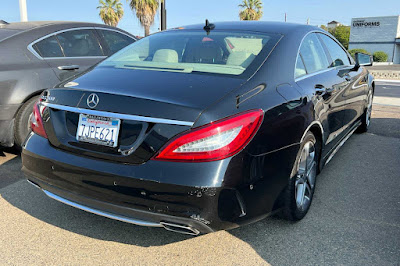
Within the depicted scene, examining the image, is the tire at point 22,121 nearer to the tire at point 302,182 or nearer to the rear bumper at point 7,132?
the rear bumper at point 7,132

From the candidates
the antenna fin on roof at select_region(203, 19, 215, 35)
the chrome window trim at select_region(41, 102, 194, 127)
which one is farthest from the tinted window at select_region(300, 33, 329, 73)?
the chrome window trim at select_region(41, 102, 194, 127)

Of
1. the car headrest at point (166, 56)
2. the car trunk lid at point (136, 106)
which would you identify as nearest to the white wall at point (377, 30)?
the car headrest at point (166, 56)

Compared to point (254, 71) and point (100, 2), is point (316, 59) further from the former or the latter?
point (100, 2)

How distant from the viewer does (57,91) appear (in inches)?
97.2

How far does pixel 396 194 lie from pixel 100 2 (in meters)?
41.4

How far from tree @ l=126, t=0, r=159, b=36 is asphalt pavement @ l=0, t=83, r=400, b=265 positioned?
29.4 meters

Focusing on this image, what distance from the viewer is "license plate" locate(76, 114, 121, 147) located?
2150 millimetres

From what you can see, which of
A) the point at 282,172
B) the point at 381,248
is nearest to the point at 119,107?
the point at 282,172

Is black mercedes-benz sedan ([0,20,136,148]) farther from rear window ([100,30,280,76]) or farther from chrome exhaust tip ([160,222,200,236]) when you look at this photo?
chrome exhaust tip ([160,222,200,236])

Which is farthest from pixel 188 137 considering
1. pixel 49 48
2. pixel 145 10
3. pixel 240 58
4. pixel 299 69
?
pixel 145 10

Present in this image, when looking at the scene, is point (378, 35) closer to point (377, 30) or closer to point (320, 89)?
point (377, 30)

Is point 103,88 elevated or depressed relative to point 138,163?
elevated

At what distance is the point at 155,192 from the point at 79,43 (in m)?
3.67

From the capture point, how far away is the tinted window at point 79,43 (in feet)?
15.9
